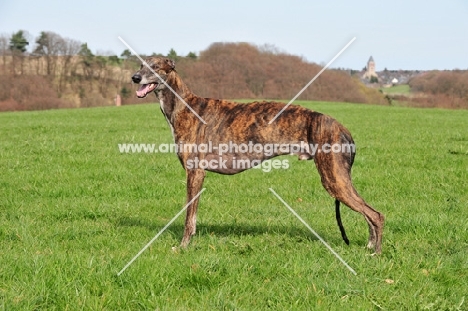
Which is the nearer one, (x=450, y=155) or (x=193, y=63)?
(x=450, y=155)

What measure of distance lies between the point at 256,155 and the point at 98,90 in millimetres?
108939

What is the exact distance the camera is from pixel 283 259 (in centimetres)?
558

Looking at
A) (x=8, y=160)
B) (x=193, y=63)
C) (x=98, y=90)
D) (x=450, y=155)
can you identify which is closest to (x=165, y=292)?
(x=8, y=160)

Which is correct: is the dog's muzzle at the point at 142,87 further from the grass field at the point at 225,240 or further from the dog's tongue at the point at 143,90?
the grass field at the point at 225,240

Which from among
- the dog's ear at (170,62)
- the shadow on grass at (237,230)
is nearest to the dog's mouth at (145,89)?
the dog's ear at (170,62)

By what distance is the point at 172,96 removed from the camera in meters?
6.52

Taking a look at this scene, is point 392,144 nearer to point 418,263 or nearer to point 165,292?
point 418,263

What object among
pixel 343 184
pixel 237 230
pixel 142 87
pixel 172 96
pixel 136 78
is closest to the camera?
pixel 343 184

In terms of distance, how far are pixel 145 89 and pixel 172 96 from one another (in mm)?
457

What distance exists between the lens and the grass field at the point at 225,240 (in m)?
4.60

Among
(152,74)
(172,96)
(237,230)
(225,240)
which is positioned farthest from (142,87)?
(237,230)

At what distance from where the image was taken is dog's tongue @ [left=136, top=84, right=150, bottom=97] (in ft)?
19.9

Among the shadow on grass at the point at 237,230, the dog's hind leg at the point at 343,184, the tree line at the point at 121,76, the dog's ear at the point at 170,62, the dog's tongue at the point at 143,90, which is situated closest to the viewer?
the dog's hind leg at the point at 343,184

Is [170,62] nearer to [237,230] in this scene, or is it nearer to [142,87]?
[142,87]
